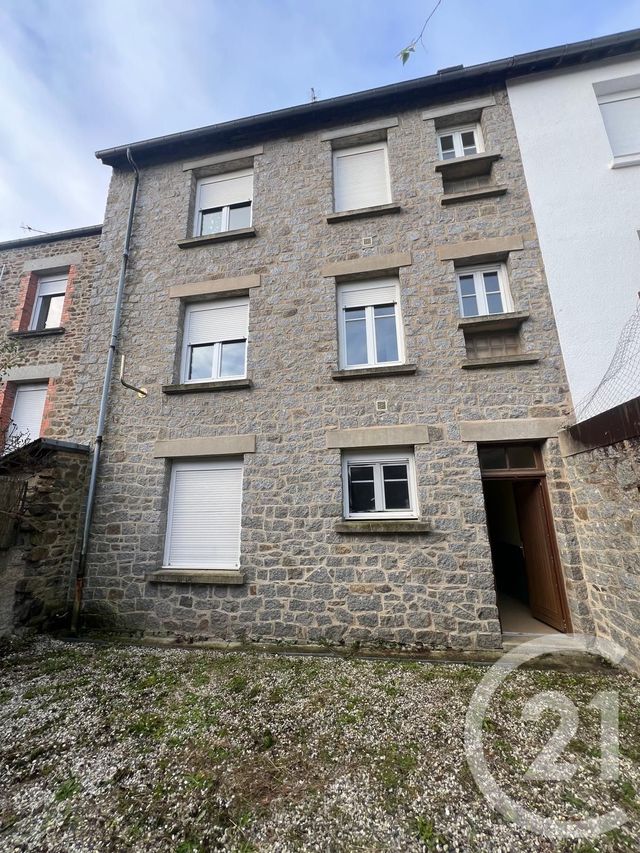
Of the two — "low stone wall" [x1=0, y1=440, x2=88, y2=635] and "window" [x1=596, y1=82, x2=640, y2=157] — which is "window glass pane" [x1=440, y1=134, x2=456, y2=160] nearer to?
"window" [x1=596, y1=82, x2=640, y2=157]

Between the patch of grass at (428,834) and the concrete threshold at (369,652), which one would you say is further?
the concrete threshold at (369,652)

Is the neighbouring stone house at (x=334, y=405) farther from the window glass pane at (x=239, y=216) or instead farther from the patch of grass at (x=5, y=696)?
the patch of grass at (x=5, y=696)

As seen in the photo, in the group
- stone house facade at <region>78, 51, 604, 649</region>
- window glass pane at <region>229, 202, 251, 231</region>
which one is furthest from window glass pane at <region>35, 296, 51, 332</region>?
window glass pane at <region>229, 202, 251, 231</region>

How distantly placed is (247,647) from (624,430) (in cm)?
519

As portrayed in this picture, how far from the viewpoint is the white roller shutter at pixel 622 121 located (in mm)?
5820

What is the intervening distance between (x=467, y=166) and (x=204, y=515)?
7.51 m

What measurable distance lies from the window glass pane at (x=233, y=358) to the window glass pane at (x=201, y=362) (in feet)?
0.79

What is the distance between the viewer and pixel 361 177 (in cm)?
661

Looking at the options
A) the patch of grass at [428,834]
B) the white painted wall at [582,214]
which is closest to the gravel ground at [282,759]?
the patch of grass at [428,834]

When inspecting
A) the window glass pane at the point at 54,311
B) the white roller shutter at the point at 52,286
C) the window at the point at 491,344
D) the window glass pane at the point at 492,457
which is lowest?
the window glass pane at the point at 492,457

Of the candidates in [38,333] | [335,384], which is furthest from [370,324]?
[38,333]

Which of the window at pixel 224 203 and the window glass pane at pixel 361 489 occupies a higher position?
the window at pixel 224 203

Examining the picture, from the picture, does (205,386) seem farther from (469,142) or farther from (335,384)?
(469,142)

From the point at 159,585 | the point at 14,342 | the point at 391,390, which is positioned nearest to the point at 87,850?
the point at 159,585
